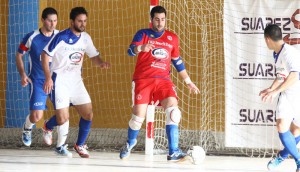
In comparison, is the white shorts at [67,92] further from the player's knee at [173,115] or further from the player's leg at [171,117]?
the player's knee at [173,115]

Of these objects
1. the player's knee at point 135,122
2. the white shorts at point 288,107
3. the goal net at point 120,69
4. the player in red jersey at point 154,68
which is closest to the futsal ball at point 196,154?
the player in red jersey at point 154,68

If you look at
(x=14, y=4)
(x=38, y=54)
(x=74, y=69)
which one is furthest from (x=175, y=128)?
(x=14, y=4)

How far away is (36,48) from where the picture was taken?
31.2 ft

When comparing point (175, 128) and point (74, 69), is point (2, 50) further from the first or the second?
point (175, 128)

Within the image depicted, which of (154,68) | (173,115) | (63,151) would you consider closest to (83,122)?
(63,151)

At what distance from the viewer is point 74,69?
9156 millimetres

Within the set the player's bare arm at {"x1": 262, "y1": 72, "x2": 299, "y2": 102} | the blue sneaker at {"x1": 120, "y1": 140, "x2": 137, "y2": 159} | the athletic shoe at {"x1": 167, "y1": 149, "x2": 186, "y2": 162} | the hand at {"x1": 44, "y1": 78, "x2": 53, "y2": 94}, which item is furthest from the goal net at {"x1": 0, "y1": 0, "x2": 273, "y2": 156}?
the player's bare arm at {"x1": 262, "y1": 72, "x2": 299, "y2": 102}

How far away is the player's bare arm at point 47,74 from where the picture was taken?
879 cm

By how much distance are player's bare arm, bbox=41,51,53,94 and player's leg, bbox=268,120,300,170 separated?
9.34ft

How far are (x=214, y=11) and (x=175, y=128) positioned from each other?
12.6 ft

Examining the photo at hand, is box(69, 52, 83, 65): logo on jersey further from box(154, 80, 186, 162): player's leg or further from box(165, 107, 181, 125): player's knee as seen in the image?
box(165, 107, 181, 125): player's knee

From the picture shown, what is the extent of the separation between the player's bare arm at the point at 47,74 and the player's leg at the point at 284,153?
2.85 m

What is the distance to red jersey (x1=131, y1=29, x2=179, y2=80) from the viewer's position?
8781 mm

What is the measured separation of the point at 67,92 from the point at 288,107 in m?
2.93
